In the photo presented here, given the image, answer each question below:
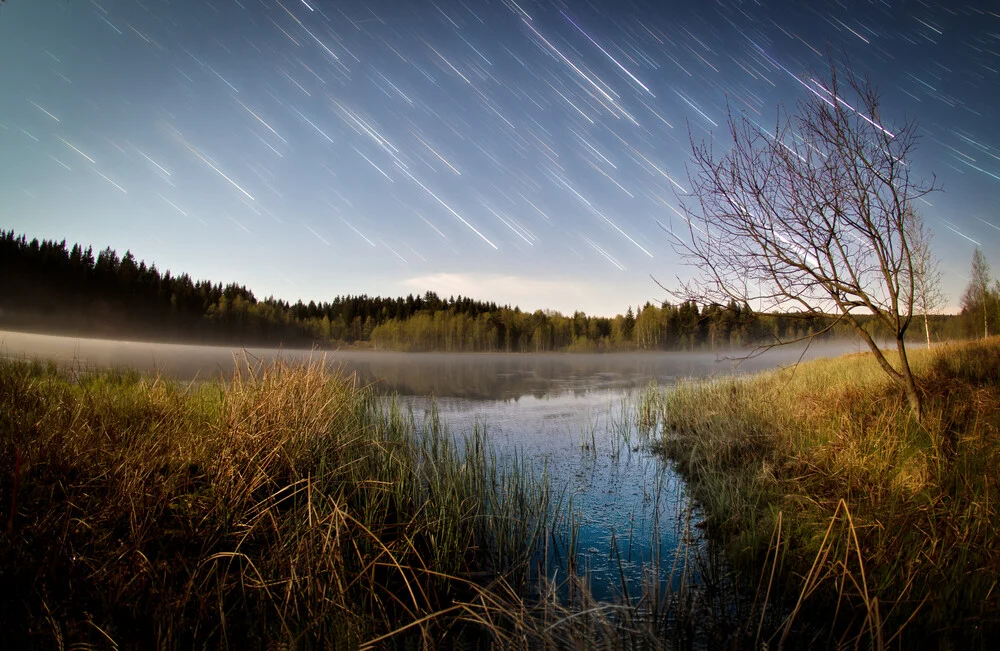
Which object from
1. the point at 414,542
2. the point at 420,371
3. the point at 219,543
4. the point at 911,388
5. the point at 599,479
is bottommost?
the point at 420,371

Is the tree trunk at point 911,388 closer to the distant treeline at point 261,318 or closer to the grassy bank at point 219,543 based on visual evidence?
the grassy bank at point 219,543

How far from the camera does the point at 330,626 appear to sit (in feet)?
9.78

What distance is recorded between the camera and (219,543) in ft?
11.0

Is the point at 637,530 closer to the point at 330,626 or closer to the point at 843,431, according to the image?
the point at 843,431

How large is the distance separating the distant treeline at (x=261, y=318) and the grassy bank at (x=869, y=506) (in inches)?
1702

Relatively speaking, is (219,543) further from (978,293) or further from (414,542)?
(978,293)

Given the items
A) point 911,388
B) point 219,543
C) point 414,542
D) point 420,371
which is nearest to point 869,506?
point 911,388

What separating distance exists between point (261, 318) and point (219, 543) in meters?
111

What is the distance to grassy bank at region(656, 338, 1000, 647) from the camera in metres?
3.06

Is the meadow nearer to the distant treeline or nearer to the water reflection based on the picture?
the water reflection

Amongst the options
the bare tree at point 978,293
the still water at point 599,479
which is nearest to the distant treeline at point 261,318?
the bare tree at point 978,293

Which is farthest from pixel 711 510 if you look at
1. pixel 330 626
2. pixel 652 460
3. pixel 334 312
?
pixel 334 312

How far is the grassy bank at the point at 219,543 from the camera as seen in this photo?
2709 mm

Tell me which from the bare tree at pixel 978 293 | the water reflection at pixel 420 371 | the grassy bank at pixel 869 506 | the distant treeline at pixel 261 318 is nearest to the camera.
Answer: the grassy bank at pixel 869 506
